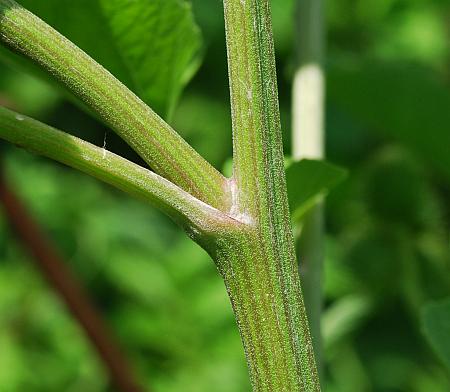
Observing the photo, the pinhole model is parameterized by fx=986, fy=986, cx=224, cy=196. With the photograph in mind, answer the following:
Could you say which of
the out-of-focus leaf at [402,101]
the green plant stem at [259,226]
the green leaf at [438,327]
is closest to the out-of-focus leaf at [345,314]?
the out-of-focus leaf at [402,101]

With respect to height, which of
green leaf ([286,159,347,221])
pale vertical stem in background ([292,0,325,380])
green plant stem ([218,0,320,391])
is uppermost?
pale vertical stem in background ([292,0,325,380])

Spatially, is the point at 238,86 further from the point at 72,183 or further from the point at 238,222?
the point at 72,183

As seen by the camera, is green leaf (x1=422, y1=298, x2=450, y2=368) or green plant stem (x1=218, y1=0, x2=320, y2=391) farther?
green leaf (x1=422, y1=298, x2=450, y2=368)

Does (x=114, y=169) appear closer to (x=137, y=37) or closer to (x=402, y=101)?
(x=137, y=37)

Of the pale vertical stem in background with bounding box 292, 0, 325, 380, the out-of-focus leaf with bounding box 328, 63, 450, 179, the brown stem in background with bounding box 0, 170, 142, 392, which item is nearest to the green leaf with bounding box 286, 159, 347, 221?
the pale vertical stem in background with bounding box 292, 0, 325, 380

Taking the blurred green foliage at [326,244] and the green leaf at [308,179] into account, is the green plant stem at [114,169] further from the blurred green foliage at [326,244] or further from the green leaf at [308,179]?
the blurred green foliage at [326,244]

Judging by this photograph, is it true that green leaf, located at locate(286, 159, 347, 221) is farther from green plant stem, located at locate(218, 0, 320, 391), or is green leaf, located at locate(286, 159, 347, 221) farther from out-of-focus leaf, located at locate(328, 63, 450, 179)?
out-of-focus leaf, located at locate(328, 63, 450, 179)

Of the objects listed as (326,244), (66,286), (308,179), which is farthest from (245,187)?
(326,244)
